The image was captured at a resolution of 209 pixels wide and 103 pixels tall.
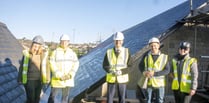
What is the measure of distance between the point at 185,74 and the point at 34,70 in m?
2.88

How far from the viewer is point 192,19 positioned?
383 inches

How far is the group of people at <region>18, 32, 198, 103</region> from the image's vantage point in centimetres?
550

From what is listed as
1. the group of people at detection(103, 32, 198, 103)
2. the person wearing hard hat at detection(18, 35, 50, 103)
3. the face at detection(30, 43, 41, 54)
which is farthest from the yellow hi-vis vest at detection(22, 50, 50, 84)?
the group of people at detection(103, 32, 198, 103)

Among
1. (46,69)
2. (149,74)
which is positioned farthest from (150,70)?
(46,69)

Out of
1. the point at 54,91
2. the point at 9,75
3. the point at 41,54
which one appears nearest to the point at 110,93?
the point at 54,91

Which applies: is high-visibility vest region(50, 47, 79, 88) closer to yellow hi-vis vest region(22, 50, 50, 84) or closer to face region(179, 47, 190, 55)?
yellow hi-vis vest region(22, 50, 50, 84)

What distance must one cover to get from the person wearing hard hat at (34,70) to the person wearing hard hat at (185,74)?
2531 millimetres

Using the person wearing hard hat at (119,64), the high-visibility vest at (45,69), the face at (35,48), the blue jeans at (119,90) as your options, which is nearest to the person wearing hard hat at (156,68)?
the person wearing hard hat at (119,64)

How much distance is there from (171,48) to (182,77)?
5398mm

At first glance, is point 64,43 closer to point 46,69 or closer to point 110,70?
point 46,69

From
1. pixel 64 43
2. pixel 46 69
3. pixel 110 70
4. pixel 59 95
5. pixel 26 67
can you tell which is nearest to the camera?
pixel 26 67

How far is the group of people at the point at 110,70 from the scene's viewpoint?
18.0 ft

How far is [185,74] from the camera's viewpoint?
18.4 feet

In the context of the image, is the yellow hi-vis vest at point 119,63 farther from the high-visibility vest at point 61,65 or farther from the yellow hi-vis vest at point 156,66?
the high-visibility vest at point 61,65
